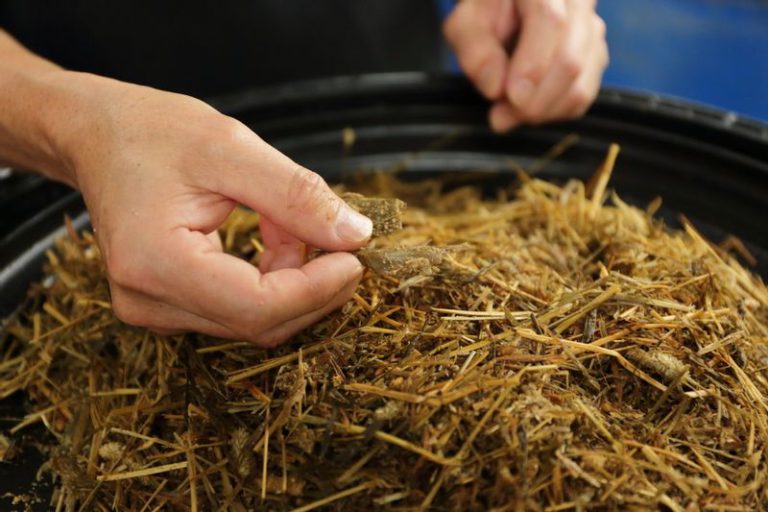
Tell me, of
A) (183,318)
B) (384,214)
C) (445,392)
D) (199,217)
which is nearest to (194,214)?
(199,217)

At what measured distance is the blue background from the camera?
2.53m

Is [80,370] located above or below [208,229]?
below

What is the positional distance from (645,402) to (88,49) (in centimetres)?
153

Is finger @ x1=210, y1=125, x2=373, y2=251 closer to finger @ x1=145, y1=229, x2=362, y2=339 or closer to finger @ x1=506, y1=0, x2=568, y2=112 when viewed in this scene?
finger @ x1=145, y1=229, x2=362, y2=339

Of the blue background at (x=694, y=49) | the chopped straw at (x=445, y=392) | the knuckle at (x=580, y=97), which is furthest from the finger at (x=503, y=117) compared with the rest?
the blue background at (x=694, y=49)

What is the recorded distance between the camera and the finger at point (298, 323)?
33.5 inches

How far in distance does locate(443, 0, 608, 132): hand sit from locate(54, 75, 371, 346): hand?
65cm

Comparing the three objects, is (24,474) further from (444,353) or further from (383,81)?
(383,81)

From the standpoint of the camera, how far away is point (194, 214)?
81cm

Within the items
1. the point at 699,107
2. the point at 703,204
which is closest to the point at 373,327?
the point at 703,204

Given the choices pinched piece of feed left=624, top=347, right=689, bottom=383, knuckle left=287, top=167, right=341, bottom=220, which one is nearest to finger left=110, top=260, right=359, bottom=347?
knuckle left=287, top=167, right=341, bottom=220

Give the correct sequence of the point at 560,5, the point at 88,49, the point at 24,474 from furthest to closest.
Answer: the point at 88,49 < the point at 560,5 < the point at 24,474

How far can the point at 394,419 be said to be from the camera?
793mm

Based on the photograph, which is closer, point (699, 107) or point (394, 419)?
point (394, 419)
